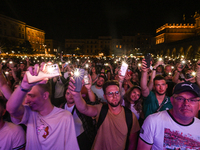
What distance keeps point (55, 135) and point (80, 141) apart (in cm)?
102

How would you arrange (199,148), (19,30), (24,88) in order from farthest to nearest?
1. (19,30)
2. (199,148)
3. (24,88)

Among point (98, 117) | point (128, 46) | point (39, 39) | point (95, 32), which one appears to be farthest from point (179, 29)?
point (98, 117)

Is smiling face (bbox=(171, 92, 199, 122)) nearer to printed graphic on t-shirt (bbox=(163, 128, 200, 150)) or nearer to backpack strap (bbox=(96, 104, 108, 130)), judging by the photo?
printed graphic on t-shirt (bbox=(163, 128, 200, 150))

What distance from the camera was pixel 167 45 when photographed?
51594mm

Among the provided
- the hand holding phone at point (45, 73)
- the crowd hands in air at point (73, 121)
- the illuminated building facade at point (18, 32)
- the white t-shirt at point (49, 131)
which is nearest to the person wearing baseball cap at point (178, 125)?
the crowd hands in air at point (73, 121)

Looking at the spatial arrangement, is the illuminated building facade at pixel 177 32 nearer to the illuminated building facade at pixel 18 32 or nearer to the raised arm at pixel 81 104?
A: the illuminated building facade at pixel 18 32

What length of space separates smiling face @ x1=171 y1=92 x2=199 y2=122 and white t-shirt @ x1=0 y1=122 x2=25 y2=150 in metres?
2.20

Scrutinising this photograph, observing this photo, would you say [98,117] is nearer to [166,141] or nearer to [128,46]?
[166,141]

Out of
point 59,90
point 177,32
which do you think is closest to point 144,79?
point 59,90

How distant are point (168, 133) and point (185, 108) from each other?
16.2 inches

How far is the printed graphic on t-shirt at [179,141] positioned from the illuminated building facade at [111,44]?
79.0m

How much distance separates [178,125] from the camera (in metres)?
2.04

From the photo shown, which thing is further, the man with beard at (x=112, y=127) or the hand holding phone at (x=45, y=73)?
the man with beard at (x=112, y=127)

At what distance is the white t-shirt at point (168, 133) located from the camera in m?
1.97
